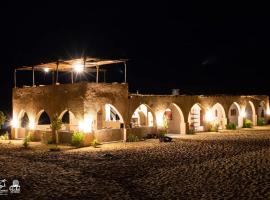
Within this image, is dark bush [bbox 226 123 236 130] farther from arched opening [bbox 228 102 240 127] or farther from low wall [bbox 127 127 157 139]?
low wall [bbox 127 127 157 139]

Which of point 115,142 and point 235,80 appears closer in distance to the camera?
point 115,142

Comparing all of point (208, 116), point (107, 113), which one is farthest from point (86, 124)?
point (208, 116)

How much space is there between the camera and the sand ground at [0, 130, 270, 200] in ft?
32.8

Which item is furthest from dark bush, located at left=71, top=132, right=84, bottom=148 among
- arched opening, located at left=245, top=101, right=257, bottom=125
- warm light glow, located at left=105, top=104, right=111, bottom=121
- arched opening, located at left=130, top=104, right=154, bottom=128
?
arched opening, located at left=245, top=101, right=257, bottom=125

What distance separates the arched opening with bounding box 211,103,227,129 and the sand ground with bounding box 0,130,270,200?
1154 centimetres

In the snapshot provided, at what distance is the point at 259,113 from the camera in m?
38.1

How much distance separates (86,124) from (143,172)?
29.1 feet

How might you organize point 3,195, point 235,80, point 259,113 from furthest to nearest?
point 235,80 → point 259,113 → point 3,195

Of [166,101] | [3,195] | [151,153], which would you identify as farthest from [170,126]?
[3,195]

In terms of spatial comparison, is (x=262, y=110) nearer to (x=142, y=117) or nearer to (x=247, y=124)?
(x=247, y=124)

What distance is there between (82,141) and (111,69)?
81440 mm

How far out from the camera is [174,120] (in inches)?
1136

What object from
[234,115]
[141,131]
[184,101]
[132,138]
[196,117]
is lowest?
[132,138]

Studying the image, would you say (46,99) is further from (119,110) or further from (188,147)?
(188,147)
